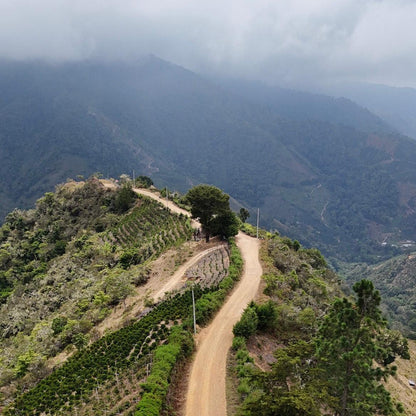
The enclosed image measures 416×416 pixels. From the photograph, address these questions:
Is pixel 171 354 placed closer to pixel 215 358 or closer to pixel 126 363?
pixel 215 358

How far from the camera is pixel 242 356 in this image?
25422mm

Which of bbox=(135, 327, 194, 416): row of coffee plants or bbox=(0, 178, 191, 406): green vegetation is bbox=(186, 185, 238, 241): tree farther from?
bbox=(135, 327, 194, 416): row of coffee plants

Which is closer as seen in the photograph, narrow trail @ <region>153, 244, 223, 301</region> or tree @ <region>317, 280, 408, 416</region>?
tree @ <region>317, 280, 408, 416</region>

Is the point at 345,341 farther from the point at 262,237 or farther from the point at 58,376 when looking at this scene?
the point at 262,237

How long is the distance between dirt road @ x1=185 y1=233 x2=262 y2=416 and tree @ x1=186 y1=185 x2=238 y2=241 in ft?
42.6

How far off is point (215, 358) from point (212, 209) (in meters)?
27.4

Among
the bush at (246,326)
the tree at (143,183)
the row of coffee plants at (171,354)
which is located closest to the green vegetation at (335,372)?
the bush at (246,326)

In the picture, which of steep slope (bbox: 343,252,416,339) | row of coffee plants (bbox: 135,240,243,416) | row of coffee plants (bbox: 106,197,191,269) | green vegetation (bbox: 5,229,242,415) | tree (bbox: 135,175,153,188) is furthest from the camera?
steep slope (bbox: 343,252,416,339)

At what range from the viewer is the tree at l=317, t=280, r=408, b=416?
56.1ft

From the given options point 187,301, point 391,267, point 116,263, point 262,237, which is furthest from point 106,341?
point 391,267

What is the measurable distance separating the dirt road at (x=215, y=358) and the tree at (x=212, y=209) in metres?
13.0

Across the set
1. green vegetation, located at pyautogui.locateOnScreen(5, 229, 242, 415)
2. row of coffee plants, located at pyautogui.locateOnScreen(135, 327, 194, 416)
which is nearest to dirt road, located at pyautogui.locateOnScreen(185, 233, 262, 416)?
green vegetation, located at pyautogui.locateOnScreen(5, 229, 242, 415)

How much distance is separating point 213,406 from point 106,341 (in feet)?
40.6

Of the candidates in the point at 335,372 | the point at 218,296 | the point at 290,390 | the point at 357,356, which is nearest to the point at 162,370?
the point at 290,390
